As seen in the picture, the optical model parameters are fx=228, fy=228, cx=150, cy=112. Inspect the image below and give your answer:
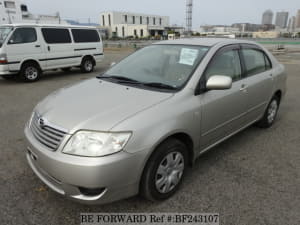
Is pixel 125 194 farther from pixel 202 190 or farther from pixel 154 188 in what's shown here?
pixel 202 190

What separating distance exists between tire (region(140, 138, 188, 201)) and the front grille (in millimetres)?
792

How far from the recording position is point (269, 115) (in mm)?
4027

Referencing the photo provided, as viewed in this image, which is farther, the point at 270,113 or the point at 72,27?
the point at 72,27

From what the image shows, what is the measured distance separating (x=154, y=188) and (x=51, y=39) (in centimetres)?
798

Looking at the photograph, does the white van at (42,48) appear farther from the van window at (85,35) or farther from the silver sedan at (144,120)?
the silver sedan at (144,120)

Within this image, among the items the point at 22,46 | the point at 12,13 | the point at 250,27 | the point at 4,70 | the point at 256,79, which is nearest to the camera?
the point at 256,79

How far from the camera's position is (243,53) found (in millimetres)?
3236

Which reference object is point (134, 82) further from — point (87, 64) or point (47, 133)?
point (87, 64)

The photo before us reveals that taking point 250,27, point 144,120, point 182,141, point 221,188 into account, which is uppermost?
point 250,27

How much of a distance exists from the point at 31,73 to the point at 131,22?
116263 mm

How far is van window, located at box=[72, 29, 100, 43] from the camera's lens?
9.32 metres

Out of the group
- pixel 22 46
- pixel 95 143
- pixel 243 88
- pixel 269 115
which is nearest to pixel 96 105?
pixel 95 143

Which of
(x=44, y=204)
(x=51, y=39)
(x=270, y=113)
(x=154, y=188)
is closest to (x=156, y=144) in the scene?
(x=154, y=188)

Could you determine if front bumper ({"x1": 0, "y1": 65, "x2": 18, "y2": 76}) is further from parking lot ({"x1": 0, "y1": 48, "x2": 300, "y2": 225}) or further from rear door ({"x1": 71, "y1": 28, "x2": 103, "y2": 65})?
parking lot ({"x1": 0, "y1": 48, "x2": 300, "y2": 225})
